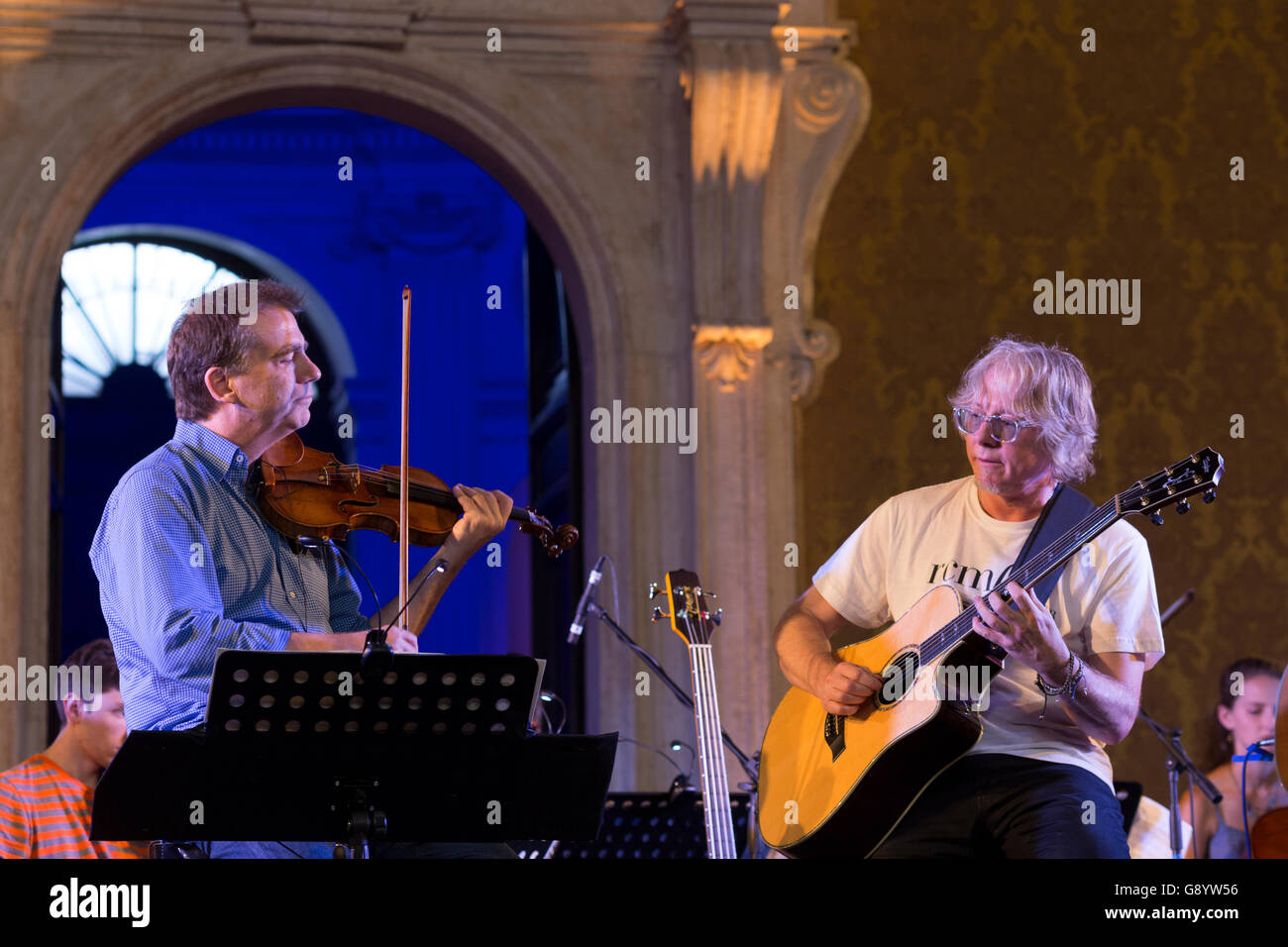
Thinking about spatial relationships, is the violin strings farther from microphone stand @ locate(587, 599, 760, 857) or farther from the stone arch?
the stone arch

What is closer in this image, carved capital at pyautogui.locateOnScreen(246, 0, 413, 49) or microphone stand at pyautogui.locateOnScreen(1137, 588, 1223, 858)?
microphone stand at pyautogui.locateOnScreen(1137, 588, 1223, 858)

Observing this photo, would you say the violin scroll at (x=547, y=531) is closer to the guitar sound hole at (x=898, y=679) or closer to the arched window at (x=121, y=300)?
the guitar sound hole at (x=898, y=679)

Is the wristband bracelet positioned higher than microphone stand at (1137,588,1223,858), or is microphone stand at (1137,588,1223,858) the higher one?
the wristband bracelet

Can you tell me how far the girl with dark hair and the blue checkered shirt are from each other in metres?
3.65

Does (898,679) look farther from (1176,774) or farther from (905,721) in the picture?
(1176,774)

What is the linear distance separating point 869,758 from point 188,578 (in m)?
1.30

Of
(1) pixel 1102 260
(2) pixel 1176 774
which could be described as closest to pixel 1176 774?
(2) pixel 1176 774

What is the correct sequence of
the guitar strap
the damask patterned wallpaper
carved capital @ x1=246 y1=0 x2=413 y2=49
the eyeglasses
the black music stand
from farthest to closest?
the damask patterned wallpaper → carved capital @ x1=246 y1=0 x2=413 y2=49 → the eyeglasses → the guitar strap → the black music stand

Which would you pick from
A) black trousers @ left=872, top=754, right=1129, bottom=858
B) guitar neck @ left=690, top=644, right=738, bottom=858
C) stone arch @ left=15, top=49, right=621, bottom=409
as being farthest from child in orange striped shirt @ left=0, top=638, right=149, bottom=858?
black trousers @ left=872, top=754, right=1129, bottom=858

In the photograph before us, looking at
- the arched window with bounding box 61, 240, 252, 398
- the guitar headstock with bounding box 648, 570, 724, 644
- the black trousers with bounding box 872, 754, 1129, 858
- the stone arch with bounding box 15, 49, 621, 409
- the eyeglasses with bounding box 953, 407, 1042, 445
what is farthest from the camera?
the arched window with bounding box 61, 240, 252, 398

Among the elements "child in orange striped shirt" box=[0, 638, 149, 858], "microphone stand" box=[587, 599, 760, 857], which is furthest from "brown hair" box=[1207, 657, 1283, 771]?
"child in orange striped shirt" box=[0, 638, 149, 858]

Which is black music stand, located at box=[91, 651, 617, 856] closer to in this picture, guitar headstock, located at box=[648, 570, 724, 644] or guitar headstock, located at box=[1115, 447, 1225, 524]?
guitar headstock, located at box=[1115, 447, 1225, 524]

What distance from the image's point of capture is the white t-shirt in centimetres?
319

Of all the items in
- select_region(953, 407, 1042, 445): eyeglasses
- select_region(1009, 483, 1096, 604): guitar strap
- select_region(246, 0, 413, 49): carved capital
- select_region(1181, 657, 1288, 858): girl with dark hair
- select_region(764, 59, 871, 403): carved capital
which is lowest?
select_region(1181, 657, 1288, 858): girl with dark hair
